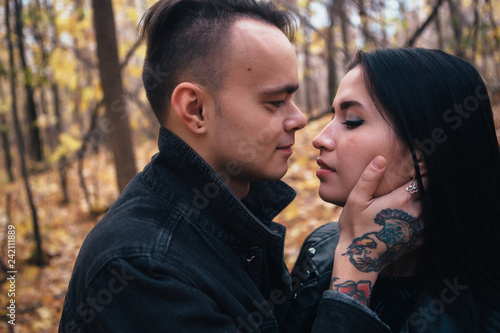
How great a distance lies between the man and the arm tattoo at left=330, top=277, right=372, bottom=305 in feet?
0.97

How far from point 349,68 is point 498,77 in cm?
919

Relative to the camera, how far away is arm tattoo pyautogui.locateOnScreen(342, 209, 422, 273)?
1.68 meters

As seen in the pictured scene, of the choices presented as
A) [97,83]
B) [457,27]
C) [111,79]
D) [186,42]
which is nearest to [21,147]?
[97,83]

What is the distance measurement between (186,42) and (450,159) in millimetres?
1332

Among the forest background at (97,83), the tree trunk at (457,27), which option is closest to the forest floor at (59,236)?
the forest background at (97,83)

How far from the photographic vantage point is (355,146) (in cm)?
181

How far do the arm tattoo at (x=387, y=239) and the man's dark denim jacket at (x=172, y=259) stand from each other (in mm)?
374

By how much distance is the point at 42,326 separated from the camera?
463 cm

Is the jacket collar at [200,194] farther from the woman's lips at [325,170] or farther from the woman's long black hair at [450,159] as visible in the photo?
the woman's long black hair at [450,159]

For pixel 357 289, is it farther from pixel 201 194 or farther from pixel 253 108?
pixel 253 108

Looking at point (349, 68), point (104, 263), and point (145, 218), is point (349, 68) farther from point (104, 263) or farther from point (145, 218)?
point (104, 263)

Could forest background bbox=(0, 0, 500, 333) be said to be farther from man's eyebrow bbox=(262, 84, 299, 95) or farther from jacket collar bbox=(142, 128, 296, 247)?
jacket collar bbox=(142, 128, 296, 247)

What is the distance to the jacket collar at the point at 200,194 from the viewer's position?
1599 mm

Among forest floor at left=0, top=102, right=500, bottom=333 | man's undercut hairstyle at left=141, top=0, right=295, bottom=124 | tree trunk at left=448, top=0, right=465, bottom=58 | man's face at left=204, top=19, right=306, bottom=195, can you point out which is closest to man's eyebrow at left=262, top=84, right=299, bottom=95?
man's face at left=204, top=19, right=306, bottom=195
